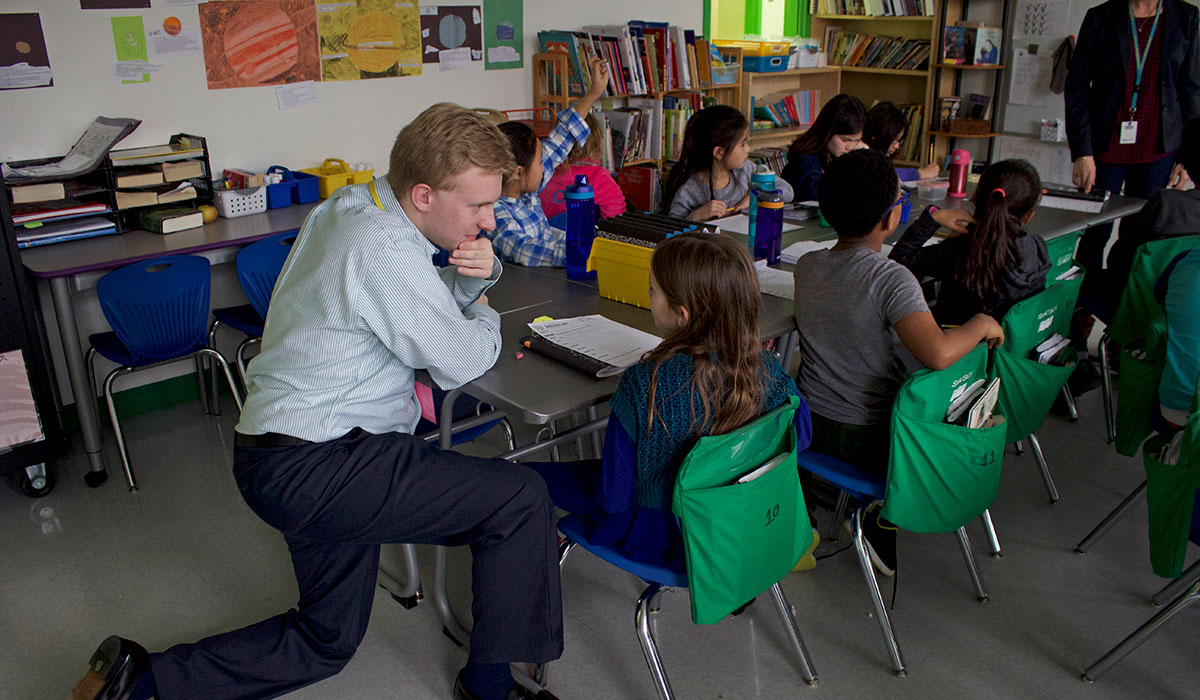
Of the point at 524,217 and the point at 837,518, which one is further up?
the point at 524,217

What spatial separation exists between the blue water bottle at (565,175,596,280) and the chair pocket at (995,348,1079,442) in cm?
113

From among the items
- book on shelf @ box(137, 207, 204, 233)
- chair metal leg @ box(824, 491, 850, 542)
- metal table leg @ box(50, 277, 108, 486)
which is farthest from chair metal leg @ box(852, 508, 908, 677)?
book on shelf @ box(137, 207, 204, 233)

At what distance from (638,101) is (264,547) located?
3.36 m

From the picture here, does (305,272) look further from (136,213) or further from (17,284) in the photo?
(136,213)

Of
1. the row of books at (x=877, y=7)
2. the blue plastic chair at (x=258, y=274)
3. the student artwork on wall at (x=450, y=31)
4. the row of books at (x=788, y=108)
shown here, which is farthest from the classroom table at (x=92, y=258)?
the row of books at (x=877, y=7)

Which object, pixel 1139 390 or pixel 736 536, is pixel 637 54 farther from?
pixel 736 536

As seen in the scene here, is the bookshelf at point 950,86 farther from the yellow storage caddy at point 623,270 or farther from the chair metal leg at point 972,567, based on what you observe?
the yellow storage caddy at point 623,270

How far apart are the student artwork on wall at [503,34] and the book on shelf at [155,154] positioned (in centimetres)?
154

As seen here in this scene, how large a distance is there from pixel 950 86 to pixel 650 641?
546cm

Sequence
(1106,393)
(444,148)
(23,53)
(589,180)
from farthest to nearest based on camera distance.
→ (589,180), (1106,393), (23,53), (444,148)

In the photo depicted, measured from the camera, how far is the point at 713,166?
12.2 ft

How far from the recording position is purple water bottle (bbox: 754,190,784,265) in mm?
2738

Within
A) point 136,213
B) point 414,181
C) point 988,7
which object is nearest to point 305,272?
point 414,181

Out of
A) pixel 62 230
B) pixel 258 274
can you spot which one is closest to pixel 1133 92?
pixel 258 274
